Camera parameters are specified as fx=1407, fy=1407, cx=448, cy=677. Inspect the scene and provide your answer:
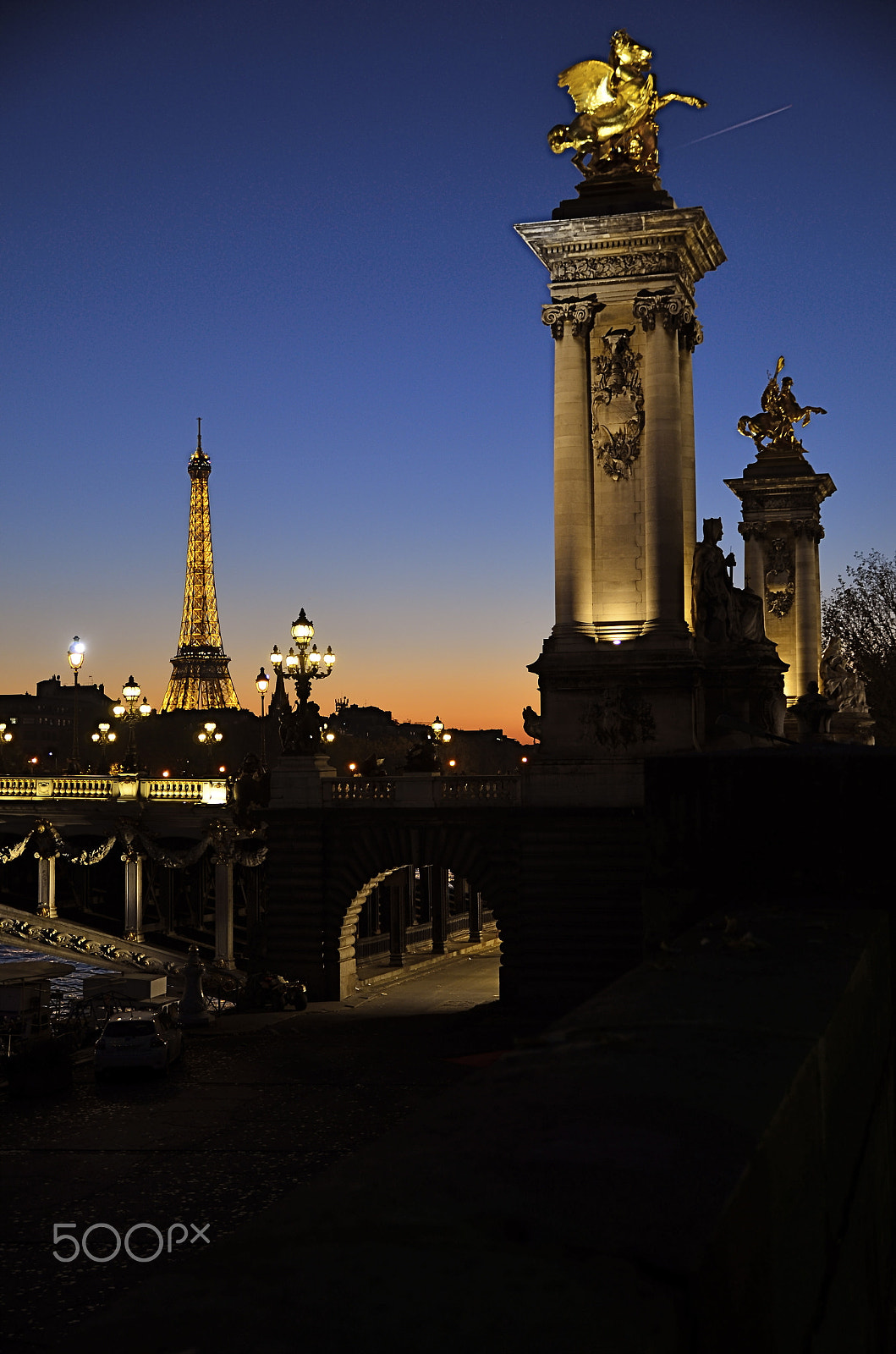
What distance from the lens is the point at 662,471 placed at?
3994 cm

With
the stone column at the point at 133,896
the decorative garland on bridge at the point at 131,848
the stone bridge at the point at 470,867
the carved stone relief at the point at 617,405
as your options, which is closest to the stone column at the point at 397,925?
the decorative garland on bridge at the point at 131,848

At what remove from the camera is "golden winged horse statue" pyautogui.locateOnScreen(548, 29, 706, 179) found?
135ft

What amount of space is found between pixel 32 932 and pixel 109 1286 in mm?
37081

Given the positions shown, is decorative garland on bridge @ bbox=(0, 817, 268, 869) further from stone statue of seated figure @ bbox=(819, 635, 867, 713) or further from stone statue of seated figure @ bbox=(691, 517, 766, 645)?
stone statue of seated figure @ bbox=(819, 635, 867, 713)

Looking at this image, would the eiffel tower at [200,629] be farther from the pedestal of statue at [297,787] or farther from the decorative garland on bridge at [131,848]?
the pedestal of statue at [297,787]

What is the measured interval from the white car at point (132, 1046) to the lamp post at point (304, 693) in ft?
54.7

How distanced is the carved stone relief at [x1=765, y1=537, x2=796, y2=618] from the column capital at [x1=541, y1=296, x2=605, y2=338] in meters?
22.9

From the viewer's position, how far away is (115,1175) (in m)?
18.7

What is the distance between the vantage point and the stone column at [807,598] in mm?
59125

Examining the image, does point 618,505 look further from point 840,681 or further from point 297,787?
point 840,681

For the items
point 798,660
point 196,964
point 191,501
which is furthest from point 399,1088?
point 191,501

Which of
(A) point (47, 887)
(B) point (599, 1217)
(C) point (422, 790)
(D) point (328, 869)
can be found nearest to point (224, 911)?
(A) point (47, 887)

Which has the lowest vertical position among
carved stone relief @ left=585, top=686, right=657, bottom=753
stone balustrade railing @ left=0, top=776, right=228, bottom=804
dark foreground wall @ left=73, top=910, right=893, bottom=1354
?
dark foreground wall @ left=73, top=910, right=893, bottom=1354

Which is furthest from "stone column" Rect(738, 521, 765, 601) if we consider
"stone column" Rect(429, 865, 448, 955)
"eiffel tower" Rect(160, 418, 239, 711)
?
"eiffel tower" Rect(160, 418, 239, 711)
